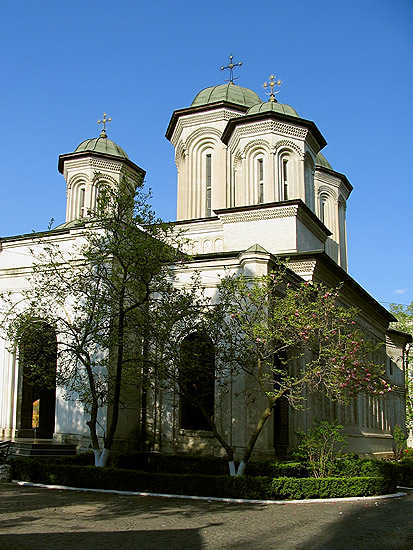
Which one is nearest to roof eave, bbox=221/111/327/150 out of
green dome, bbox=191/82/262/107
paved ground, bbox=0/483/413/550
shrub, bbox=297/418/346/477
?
green dome, bbox=191/82/262/107

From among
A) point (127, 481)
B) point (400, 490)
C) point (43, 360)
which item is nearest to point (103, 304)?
point (43, 360)

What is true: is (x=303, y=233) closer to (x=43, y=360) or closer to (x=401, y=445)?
(x=401, y=445)

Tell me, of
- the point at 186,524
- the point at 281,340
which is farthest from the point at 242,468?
the point at 186,524

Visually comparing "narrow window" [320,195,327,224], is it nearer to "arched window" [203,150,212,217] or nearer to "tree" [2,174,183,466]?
"arched window" [203,150,212,217]

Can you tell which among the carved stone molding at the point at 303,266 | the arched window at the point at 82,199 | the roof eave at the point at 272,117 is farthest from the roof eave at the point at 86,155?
the carved stone molding at the point at 303,266

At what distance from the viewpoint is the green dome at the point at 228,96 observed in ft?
86.9

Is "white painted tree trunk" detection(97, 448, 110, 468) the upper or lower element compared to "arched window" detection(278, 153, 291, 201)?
lower

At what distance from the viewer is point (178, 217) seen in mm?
25812

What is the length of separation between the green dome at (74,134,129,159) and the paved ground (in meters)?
17.4

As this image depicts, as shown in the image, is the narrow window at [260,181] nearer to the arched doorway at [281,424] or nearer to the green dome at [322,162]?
the arched doorway at [281,424]

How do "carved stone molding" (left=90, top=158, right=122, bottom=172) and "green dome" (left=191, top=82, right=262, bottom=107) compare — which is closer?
"carved stone molding" (left=90, top=158, right=122, bottom=172)

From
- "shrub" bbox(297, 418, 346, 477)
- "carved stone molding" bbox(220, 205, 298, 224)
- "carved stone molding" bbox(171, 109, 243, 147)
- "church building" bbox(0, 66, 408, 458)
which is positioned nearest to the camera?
"shrub" bbox(297, 418, 346, 477)

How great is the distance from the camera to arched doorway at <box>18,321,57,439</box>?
48.1ft

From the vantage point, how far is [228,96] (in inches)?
1044
